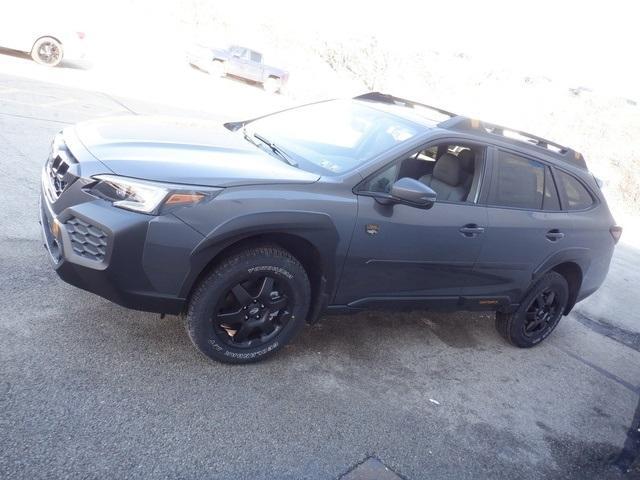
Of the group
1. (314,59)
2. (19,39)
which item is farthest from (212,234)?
(314,59)

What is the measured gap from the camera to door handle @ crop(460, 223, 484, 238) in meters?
4.29

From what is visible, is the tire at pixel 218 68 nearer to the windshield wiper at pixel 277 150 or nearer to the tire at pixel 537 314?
the windshield wiper at pixel 277 150

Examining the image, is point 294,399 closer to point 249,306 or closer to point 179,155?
point 249,306

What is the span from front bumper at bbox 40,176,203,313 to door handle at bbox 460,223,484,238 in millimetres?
Result: 1908

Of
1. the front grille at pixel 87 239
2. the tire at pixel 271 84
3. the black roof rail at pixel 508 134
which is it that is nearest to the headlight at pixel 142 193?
the front grille at pixel 87 239

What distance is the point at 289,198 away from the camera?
11.7ft

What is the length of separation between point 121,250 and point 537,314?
3.63 m

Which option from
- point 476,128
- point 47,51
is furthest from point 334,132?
point 47,51

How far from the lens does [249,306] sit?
3670 millimetres

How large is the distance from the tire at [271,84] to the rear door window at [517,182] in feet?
66.2

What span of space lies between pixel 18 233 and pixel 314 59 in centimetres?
2859

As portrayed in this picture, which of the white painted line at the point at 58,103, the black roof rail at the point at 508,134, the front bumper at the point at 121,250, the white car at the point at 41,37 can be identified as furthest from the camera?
the white car at the point at 41,37

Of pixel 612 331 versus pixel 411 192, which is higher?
pixel 411 192

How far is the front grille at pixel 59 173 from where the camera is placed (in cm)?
345
